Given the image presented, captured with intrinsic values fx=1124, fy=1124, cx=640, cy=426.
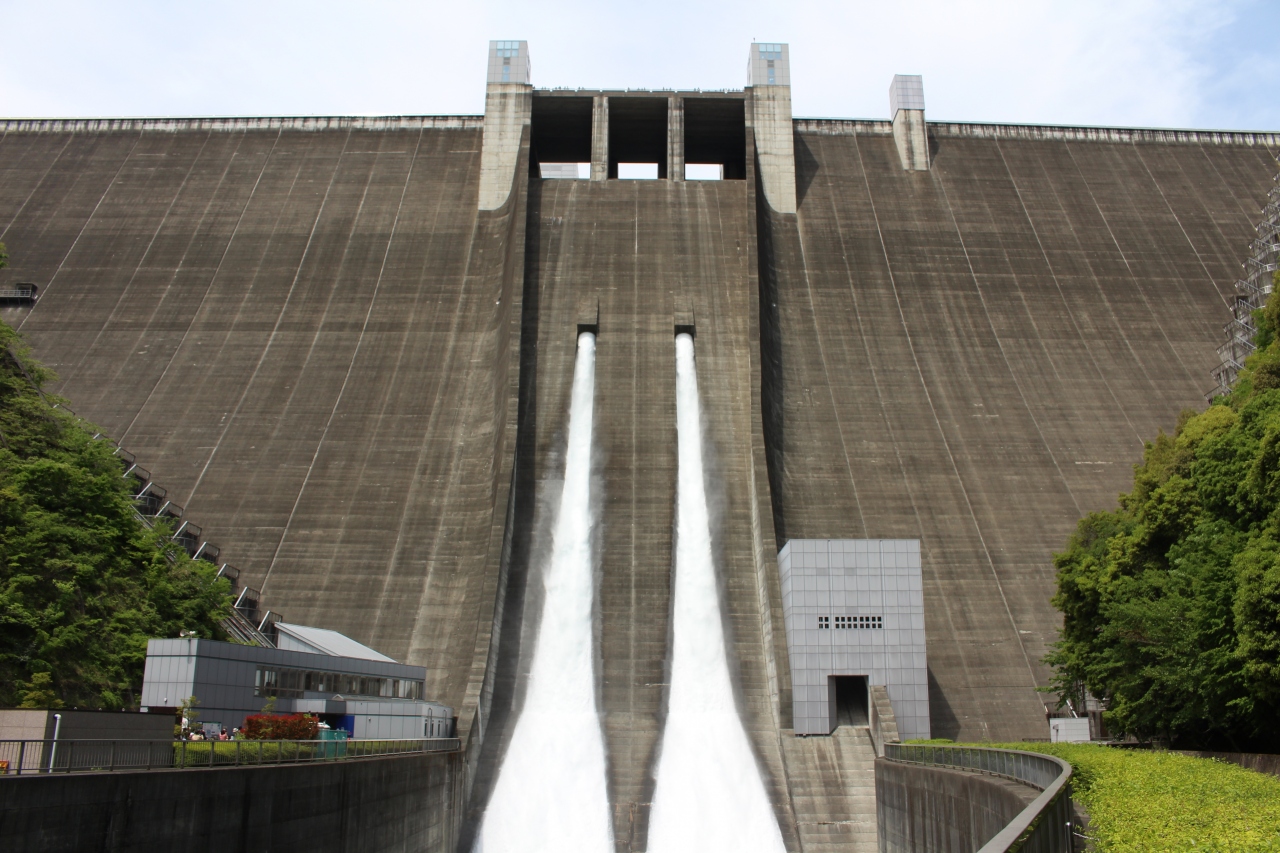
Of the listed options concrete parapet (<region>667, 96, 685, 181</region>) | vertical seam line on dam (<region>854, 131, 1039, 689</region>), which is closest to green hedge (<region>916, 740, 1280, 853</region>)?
vertical seam line on dam (<region>854, 131, 1039, 689</region>)

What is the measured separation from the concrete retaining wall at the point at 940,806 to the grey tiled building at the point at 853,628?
11.0 feet

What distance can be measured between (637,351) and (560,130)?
43.3ft

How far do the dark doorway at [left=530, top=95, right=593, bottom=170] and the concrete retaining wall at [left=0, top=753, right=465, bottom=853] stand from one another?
94.8 ft

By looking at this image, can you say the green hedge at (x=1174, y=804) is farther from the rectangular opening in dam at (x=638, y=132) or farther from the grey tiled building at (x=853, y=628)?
the rectangular opening in dam at (x=638, y=132)

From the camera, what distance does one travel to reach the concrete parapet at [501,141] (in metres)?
43.2

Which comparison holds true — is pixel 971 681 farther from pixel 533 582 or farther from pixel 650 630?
pixel 533 582

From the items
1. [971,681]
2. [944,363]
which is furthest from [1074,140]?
[971,681]

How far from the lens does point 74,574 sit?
71.7ft

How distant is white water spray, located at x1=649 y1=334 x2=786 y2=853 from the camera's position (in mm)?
25031

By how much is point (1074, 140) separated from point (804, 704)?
105ft

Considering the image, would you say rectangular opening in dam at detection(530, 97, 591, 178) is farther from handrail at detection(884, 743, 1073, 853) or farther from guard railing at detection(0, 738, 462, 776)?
guard railing at detection(0, 738, 462, 776)

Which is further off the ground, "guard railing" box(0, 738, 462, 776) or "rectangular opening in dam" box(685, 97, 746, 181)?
"rectangular opening in dam" box(685, 97, 746, 181)

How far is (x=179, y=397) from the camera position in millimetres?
36344

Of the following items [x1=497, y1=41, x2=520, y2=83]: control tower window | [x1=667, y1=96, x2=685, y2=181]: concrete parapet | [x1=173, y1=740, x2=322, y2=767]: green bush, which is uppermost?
[x1=497, y1=41, x2=520, y2=83]: control tower window
